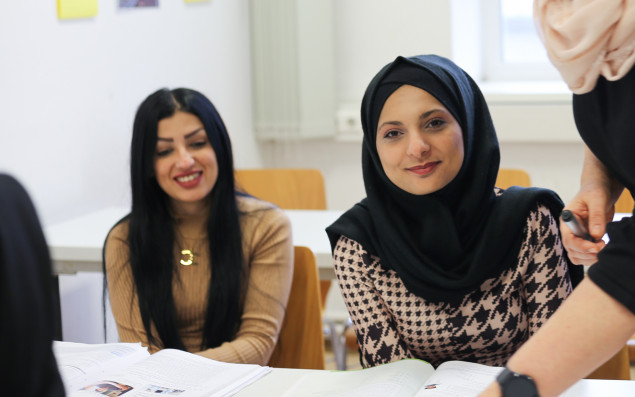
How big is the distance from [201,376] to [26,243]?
2.88 feet

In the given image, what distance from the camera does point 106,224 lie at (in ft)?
9.00

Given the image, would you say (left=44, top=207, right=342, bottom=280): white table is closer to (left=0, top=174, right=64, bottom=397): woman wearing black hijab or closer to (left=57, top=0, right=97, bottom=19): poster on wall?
(left=57, top=0, right=97, bottom=19): poster on wall

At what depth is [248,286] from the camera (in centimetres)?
212

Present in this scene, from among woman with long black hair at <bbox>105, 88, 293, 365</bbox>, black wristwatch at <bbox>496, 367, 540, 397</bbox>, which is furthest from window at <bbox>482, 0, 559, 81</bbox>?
black wristwatch at <bbox>496, 367, 540, 397</bbox>

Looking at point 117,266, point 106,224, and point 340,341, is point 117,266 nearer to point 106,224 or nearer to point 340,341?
point 106,224

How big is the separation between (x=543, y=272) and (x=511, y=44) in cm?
250

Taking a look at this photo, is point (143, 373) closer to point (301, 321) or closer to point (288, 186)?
point (301, 321)

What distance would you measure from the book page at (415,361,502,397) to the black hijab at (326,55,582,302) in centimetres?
27

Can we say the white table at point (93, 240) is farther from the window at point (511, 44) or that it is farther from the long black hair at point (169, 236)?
the window at point (511, 44)

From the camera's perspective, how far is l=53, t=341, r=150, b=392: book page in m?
1.51

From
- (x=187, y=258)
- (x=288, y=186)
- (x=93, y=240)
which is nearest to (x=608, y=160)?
(x=187, y=258)

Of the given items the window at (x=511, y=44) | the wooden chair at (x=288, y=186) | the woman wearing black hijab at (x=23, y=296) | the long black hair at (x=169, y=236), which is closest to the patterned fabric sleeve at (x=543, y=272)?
the long black hair at (x=169, y=236)

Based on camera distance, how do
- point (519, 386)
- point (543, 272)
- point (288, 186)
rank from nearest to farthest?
point (519, 386), point (543, 272), point (288, 186)

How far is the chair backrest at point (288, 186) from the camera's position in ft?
10.0
